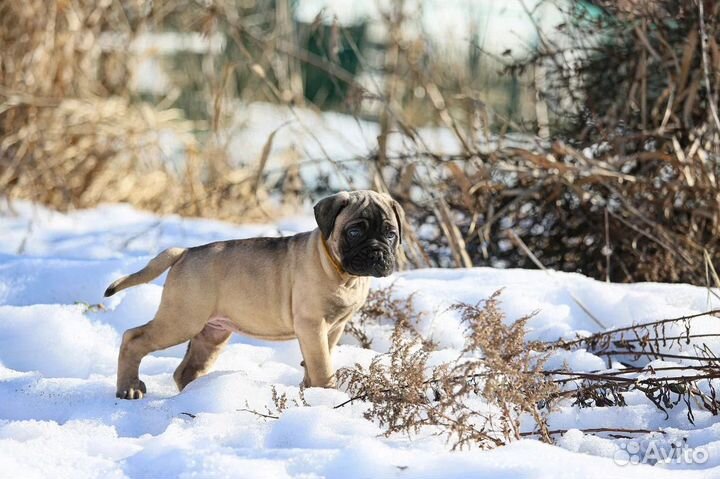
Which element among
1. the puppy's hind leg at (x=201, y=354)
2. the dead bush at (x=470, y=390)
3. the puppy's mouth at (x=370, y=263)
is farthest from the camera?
the puppy's hind leg at (x=201, y=354)

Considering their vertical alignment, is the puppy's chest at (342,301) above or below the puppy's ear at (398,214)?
below

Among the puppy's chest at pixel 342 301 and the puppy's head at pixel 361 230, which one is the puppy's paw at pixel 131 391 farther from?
the puppy's head at pixel 361 230

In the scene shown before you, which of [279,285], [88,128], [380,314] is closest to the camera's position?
[279,285]

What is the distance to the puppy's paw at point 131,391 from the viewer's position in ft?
13.1

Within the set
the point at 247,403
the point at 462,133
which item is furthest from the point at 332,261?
the point at 462,133

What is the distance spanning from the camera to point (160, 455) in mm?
3189

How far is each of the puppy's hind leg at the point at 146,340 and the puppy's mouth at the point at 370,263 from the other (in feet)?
2.49

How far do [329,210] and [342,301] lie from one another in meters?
0.38

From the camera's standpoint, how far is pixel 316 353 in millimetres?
3961


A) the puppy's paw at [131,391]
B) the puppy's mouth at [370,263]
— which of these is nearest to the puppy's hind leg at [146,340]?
the puppy's paw at [131,391]

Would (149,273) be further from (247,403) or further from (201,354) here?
(247,403)

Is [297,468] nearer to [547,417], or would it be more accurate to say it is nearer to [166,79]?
[547,417]

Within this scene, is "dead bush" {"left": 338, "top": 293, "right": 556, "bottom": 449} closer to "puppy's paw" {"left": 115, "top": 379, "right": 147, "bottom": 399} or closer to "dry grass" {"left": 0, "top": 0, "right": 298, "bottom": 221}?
"puppy's paw" {"left": 115, "top": 379, "right": 147, "bottom": 399}

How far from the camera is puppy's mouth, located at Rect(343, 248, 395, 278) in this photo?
12.3ft
